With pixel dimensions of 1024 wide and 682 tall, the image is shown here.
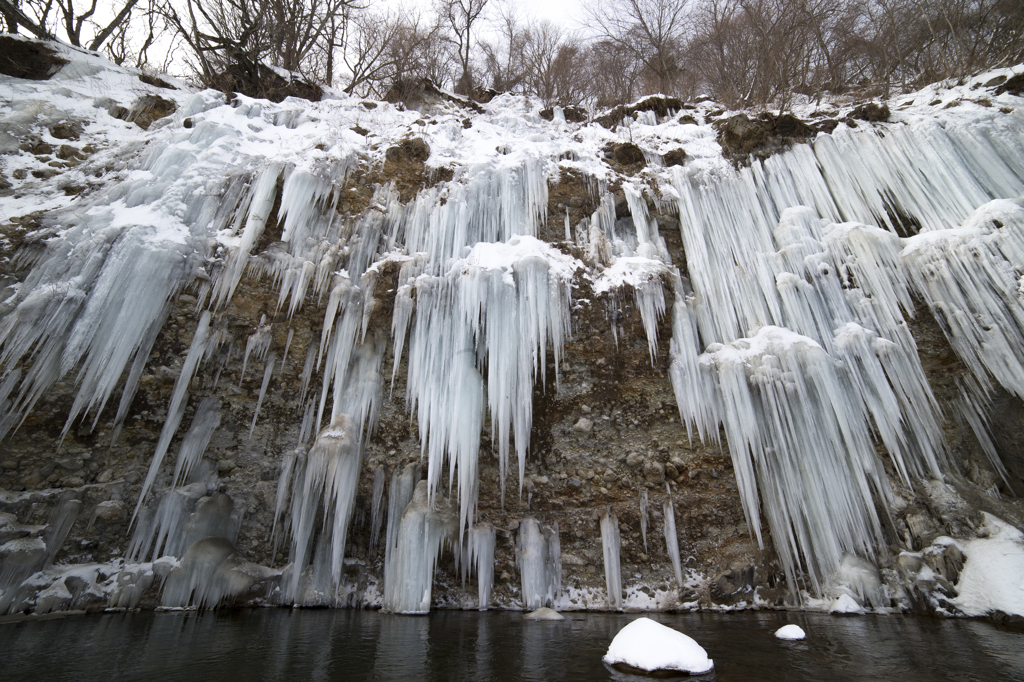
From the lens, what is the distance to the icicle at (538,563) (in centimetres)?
670

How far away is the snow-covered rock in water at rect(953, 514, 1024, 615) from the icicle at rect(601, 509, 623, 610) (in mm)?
3860

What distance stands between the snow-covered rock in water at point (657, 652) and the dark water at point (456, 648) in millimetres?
136

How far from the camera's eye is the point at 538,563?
679 cm

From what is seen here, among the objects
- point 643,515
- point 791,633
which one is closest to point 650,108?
point 643,515

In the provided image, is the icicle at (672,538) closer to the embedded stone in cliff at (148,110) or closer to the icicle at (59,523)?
the icicle at (59,523)

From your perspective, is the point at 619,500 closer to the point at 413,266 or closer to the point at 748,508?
the point at 748,508

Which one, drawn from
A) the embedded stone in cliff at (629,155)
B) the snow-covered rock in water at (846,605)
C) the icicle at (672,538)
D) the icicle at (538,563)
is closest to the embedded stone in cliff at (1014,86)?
the embedded stone in cliff at (629,155)

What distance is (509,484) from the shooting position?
7.02m

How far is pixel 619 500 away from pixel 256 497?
5410 mm

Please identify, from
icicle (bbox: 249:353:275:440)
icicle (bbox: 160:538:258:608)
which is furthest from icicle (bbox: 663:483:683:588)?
icicle (bbox: 249:353:275:440)

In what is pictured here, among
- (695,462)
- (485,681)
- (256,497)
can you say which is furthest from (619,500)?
(256,497)

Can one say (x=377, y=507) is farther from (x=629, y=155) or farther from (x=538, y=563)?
(x=629, y=155)

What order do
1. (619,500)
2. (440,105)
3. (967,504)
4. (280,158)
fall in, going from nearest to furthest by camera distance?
(967,504)
(619,500)
(280,158)
(440,105)

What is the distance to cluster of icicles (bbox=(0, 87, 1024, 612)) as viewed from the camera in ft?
20.1
